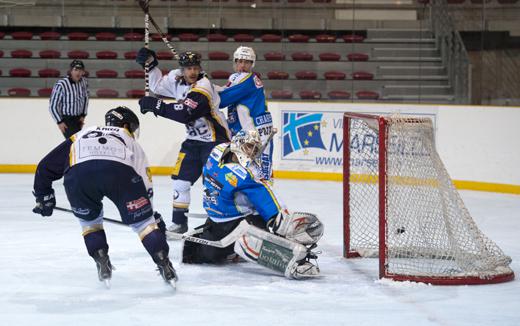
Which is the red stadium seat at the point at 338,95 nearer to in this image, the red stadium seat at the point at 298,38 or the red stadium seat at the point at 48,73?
the red stadium seat at the point at 298,38

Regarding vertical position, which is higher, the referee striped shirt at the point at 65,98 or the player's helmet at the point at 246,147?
the referee striped shirt at the point at 65,98

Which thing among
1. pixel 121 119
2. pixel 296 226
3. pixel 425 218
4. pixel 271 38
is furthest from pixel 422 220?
pixel 271 38

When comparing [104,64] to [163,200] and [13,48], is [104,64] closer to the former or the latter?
[13,48]

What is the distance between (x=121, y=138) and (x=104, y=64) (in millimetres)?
6618

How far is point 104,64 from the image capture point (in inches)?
419

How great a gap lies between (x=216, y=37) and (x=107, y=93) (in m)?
1.45

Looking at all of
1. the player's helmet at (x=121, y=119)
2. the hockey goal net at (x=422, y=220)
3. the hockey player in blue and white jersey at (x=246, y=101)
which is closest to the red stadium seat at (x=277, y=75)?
the hockey player in blue and white jersey at (x=246, y=101)

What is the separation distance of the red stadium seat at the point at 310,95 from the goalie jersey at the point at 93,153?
5608 millimetres

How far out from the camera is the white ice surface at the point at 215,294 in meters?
3.81

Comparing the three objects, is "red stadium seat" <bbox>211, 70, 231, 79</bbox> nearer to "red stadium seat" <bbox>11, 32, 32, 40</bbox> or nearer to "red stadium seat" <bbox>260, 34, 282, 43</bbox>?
"red stadium seat" <bbox>260, 34, 282, 43</bbox>

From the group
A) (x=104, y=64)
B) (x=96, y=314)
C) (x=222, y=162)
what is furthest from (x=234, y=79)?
(x=104, y=64)

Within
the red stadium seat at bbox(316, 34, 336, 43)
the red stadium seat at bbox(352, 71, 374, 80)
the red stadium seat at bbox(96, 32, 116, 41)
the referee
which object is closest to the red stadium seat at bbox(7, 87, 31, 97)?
the red stadium seat at bbox(96, 32, 116, 41)

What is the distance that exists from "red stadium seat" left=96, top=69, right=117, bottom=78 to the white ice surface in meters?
4.66

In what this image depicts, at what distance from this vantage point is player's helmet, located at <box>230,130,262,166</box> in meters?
4.59
